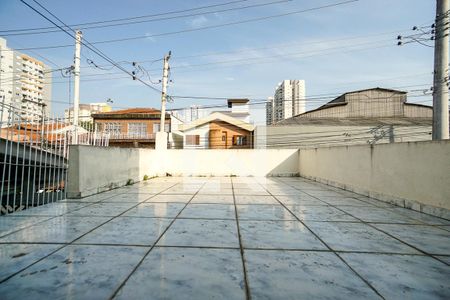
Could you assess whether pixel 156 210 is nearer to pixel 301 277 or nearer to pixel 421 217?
pixel 301 277

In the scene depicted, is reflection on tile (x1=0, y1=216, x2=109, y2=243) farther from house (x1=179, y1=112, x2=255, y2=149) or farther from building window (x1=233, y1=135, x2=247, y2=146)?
building window (x1=233, y1=135, x2=247, y2=146)

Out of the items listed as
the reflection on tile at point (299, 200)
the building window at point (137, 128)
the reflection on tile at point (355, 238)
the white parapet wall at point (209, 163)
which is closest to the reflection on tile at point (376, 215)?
the reflection on tile at point (355, 238)

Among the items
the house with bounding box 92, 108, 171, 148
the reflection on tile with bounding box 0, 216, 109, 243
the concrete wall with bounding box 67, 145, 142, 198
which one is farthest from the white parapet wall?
the house with bounding box 92, 108, 171, 148

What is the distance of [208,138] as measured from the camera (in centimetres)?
2303

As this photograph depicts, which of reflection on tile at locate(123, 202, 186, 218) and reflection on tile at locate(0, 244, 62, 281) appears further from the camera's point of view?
reflection on tile at locate(123, 202, 186, 218)

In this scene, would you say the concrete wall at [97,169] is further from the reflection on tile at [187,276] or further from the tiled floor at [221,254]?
the reflection on tile at [187,276]

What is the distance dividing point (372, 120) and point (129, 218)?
81.5ft

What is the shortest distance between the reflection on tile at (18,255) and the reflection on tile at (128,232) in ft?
1.25

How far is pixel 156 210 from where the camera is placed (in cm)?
467

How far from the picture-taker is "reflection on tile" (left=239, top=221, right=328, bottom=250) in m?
2.88

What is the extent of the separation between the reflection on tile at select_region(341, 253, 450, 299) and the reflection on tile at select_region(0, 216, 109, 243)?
3369 mm

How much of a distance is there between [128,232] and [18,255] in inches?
45.2

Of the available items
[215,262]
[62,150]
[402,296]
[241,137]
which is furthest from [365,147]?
[241,137]

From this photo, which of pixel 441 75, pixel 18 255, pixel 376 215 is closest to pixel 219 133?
pixel 441 75
